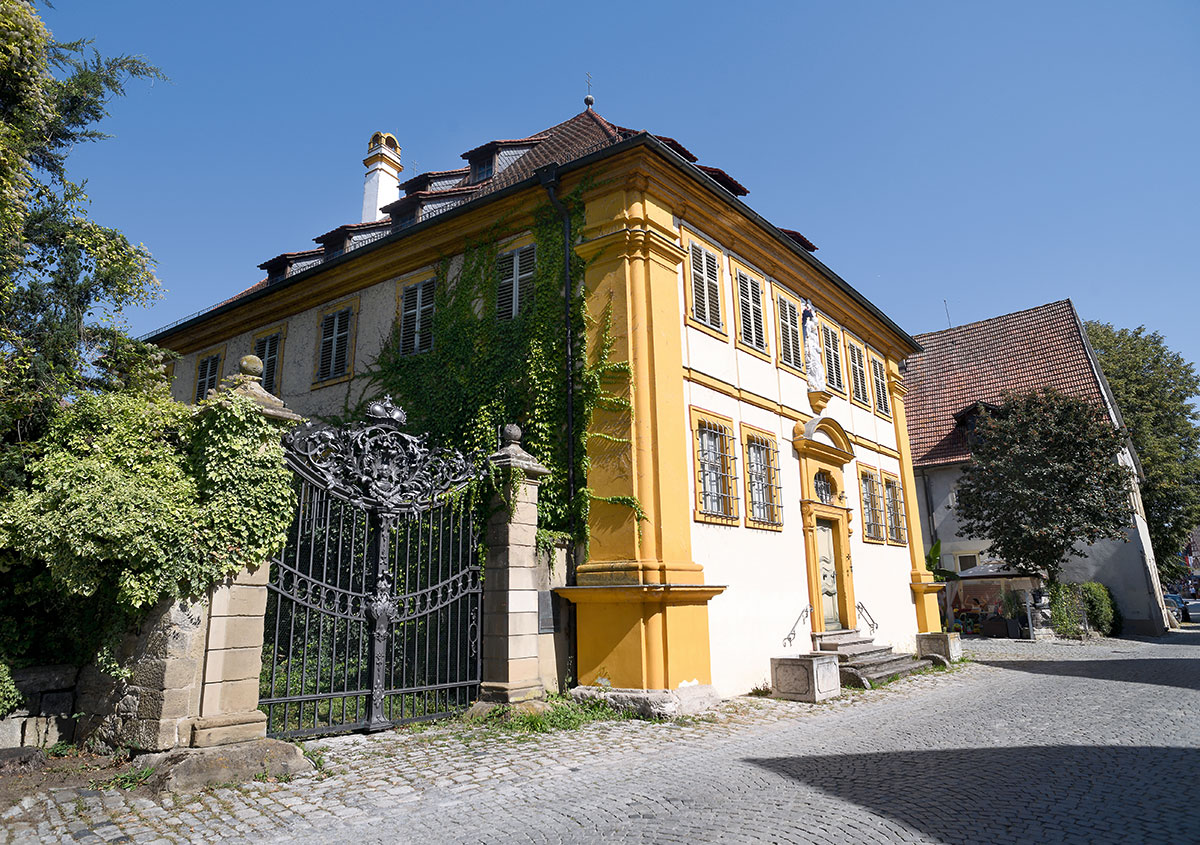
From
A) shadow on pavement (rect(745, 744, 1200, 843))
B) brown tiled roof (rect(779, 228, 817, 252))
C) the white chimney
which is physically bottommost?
shadow on pavement (rect(745, 744, 1200, 843))

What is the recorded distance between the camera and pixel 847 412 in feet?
55.3

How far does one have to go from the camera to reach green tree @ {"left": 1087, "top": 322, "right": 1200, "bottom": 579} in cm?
3008

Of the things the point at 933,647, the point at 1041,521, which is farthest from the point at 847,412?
the point at 1041,521

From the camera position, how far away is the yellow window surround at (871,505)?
16500 millimetres

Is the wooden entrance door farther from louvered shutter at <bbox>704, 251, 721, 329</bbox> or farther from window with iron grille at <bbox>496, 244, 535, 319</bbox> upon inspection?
window with iron grille at <bbox>496, 244, 535, 319</bbox>

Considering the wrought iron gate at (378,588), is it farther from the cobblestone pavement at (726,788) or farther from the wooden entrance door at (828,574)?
the wooden entrance door at (828,574)

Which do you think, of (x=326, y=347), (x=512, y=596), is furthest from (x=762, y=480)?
(x=326, y=347)

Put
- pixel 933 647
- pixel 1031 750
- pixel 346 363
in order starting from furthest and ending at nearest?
pixel 933 647 → pixel 346 363 → pixel 1031 750

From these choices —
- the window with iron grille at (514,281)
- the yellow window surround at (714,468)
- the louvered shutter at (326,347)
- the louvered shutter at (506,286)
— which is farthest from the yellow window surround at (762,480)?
the louvered shutter at (326,347)

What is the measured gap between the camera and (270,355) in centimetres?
1656

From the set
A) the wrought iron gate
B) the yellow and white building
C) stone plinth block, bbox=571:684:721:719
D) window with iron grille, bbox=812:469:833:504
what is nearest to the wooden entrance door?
the yellow and white building

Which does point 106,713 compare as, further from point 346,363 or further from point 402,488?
point 346,363

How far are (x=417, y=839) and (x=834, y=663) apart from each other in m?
8.60

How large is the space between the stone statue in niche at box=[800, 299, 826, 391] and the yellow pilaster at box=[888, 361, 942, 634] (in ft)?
16.3
